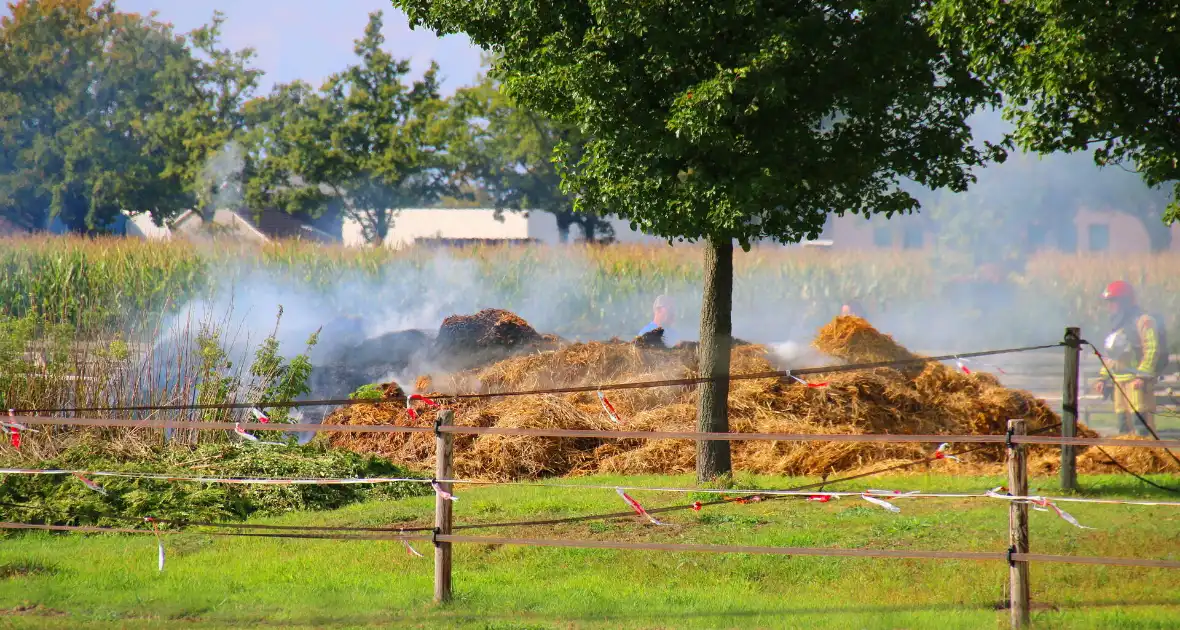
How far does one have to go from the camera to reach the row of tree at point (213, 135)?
146 ft

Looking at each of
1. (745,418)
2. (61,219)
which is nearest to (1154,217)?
(745,418)

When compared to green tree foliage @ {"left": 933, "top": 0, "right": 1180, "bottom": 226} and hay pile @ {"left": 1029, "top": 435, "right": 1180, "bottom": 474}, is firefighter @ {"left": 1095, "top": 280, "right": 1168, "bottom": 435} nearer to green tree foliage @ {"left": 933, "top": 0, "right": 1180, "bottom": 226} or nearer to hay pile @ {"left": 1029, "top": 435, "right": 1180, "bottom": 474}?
hay pile @ {"left": 1029, "top": 435, "right": 1180, "bottom": 474}

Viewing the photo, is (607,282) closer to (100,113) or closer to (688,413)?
(688,413)

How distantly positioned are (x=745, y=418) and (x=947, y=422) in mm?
2258

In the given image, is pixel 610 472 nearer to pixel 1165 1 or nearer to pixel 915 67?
pixel 915 67

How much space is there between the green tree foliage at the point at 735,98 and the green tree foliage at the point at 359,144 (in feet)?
115

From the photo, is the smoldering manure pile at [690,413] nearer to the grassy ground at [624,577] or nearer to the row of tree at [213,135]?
the grassy ground at [624,577]

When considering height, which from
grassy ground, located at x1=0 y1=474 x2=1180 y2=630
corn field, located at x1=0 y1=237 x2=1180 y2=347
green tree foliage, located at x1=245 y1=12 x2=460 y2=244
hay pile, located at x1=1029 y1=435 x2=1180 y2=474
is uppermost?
green tree foliage, located at x1=245 y1=12 x2=460 y2=244

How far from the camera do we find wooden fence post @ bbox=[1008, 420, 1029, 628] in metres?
5.72

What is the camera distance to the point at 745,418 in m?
12.6

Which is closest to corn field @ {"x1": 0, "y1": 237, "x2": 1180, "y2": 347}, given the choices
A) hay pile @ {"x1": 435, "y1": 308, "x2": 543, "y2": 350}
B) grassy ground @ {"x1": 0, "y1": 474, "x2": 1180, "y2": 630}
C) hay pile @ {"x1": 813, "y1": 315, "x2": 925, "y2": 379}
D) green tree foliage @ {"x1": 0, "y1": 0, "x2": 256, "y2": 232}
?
hay pile @ {"x1": 435, "y1": 308, "x2": 543, "y2": 350}

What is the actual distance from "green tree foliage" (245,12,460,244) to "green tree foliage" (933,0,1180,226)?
36506mm

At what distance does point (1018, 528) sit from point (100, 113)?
49.8 m

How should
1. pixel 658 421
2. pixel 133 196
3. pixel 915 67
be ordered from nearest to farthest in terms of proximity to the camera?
pixel 915 67 → pixel 658 421 → pixel 133 196
